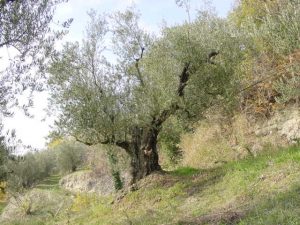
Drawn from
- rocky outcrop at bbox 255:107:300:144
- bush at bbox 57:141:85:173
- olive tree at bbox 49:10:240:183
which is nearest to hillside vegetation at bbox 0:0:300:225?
olive tree at bbox 49:10:240:183

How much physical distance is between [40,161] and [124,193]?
37.0 m

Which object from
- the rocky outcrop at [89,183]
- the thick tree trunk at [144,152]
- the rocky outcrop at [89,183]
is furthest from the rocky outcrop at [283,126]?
the rocky outcrop at [89,183]

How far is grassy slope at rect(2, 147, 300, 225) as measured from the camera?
31.8 feet

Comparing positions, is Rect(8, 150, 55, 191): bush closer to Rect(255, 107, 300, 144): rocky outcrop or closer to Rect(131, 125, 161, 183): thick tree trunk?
Rect(255, 107, 300, 144): rocky outcrop

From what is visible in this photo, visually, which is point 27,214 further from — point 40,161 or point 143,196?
point 40,161

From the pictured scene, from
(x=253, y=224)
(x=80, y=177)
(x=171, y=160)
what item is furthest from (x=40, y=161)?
(x=253, y=224)

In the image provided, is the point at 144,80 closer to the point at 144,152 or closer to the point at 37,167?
the point at 144,152

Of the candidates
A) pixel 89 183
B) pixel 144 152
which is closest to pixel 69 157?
pixel 89 183

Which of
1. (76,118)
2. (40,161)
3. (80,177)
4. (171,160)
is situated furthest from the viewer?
(40,161)

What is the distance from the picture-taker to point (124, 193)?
17797 millimetres

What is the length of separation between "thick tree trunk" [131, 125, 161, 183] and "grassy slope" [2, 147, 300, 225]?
54cm

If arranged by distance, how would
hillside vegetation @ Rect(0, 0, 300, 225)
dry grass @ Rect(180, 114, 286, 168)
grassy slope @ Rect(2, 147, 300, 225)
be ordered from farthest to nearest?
dry grass @ Rect(180, 114, 286, 168), hillside vegetation @ Rect(0, 0, 300, 225), grassy slope @ Rect(2, 147, 300, 225)

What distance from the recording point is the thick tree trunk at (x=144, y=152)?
18.0m

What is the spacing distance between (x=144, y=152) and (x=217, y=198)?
518 cm
